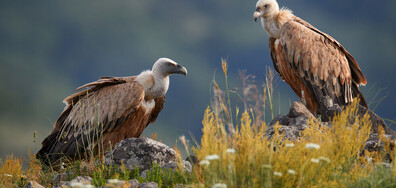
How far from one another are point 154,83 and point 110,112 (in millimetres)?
1011

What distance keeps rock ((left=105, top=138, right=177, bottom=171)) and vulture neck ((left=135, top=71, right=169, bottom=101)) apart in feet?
6.50

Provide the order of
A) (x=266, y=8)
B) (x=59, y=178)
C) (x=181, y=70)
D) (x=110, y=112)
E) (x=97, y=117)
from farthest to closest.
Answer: (x=266, y=8)
(x=181, y=70)
(x=97, y=117)
(x=110, y=112)
(x=59, y=178)

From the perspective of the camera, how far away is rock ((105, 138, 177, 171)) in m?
5.75

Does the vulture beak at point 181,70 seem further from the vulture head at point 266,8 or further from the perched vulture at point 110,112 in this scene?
the vulture head at point 266,8

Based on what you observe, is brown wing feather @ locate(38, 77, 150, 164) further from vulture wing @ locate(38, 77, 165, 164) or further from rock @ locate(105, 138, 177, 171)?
rock @ locate(105, 138, 177, 171)

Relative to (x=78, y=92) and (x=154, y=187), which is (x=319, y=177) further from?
(x=78, y=92)

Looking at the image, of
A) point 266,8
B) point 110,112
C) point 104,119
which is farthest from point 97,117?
point 266,8

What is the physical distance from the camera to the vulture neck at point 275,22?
31.0 ft

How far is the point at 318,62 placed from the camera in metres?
9.32

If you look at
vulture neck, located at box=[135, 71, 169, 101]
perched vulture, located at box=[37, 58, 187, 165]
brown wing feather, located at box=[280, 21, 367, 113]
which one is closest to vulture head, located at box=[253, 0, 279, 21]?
brown wing feather, located at box=[280, 21, 367, 113]

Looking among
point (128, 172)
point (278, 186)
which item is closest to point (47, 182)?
point (128, 172)

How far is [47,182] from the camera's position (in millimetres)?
5961

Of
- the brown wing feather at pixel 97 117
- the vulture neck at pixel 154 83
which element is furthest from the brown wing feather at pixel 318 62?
the brown wing feather at pixel 97 117

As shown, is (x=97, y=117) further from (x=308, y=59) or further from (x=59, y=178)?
(x=308, y=59)
